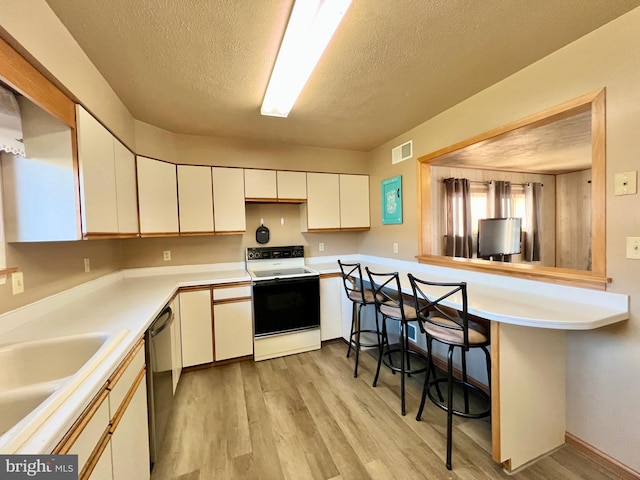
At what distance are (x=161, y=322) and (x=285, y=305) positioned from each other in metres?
1.32

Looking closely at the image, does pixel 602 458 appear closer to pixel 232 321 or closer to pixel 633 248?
pixel 633 248

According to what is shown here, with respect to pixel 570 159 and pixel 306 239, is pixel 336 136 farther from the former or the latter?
pixel 570 159

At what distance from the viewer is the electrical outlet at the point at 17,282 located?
129 cm

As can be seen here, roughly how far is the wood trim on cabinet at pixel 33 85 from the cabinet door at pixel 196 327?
5.38ft

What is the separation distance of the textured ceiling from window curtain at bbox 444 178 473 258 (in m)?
1.75

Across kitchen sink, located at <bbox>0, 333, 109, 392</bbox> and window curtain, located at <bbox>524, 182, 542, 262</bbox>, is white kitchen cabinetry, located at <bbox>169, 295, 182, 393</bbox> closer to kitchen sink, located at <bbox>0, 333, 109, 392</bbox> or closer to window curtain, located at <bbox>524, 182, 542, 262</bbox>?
kitchen sink, located at <bbox>0, 333, 109, 392</bbox>

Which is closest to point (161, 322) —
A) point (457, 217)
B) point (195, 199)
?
point (195, 199)

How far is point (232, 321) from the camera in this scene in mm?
2668

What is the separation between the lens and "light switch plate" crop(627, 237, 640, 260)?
1342 mm

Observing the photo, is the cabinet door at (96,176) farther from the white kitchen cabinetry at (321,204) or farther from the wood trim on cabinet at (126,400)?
the white kitchen cabinetry at (321,204)

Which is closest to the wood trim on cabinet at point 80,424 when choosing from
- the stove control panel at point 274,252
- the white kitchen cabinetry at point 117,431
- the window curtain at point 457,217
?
the white kitchen cabinetry at point 117,431

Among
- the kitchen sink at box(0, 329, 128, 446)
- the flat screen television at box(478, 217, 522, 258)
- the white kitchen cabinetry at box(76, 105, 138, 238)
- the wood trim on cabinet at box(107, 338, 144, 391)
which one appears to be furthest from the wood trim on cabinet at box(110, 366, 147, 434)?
the flat screen television at box(478, 217, 522, 258)

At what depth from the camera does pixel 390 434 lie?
174 centimetres

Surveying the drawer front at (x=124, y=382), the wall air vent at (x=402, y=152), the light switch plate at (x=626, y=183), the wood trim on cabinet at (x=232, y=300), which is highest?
the wall air vent at (x=402, y=152)
